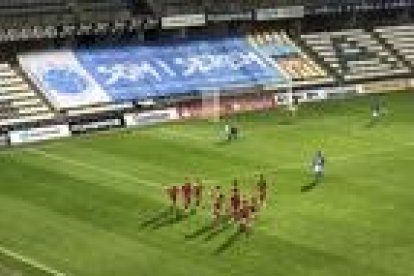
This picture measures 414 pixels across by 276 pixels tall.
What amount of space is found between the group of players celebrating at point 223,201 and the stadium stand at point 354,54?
103 ft

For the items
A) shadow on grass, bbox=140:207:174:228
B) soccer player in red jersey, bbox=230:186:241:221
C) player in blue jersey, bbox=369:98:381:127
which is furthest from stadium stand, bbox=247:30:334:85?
soccer player in red jersey, bbox=230:186:241:221

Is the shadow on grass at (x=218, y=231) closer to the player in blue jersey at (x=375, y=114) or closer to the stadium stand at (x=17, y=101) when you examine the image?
the stadium stand at (x=17, y=101)

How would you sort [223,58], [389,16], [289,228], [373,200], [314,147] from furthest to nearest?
[389,16], [223,58], [314,147], [373,200], [289,228]

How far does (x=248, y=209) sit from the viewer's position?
40.2 m

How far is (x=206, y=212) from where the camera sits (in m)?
41.9

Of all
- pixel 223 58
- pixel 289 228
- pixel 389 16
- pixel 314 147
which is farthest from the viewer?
pixel 389 16

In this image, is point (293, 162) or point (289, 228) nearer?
point (289, 228)

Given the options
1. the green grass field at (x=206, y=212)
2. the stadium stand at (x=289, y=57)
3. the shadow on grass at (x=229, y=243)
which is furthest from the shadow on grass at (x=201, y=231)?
the stadium stand at (x=289, y=57)

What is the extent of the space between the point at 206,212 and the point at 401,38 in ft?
147

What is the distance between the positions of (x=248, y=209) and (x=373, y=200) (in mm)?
6569

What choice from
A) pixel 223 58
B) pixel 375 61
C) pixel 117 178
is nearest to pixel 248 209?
pixel 117 178

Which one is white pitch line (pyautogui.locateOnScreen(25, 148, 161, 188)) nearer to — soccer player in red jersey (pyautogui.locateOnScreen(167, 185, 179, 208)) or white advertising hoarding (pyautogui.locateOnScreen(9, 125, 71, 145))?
white advertising hoarding (pyautogui.locateOnScreen(9, 125, 71, 145))

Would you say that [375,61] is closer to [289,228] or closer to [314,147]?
[314,147]

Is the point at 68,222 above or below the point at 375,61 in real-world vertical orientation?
below
